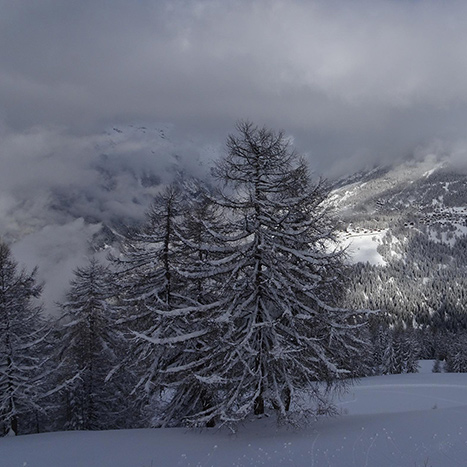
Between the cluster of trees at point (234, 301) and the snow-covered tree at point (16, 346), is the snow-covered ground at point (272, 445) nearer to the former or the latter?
the cluster of trees at point (234, 301)

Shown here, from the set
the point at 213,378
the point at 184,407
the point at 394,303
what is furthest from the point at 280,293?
the point at 394,303

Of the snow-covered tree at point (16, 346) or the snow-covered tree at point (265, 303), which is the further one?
the snow-covered tree at point (16, 346)

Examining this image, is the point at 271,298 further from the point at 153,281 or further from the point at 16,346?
the point at 16,346

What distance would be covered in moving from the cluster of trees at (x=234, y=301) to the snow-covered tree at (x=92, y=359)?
2632 mm

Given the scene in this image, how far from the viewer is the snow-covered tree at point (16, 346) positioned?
1286 centimetres

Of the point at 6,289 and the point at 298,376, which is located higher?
the point at 6,289

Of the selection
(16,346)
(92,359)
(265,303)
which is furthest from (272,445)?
(92,359)

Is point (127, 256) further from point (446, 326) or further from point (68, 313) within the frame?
point (446, 326)

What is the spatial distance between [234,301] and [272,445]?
340 cm

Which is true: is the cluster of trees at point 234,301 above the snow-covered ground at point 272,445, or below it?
above

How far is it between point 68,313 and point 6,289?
194 inches

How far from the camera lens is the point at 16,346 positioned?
13.5 m

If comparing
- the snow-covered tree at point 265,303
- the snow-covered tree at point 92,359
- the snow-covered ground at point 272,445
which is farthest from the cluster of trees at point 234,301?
the snow-covered tree at point 92,359

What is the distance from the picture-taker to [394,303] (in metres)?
179
